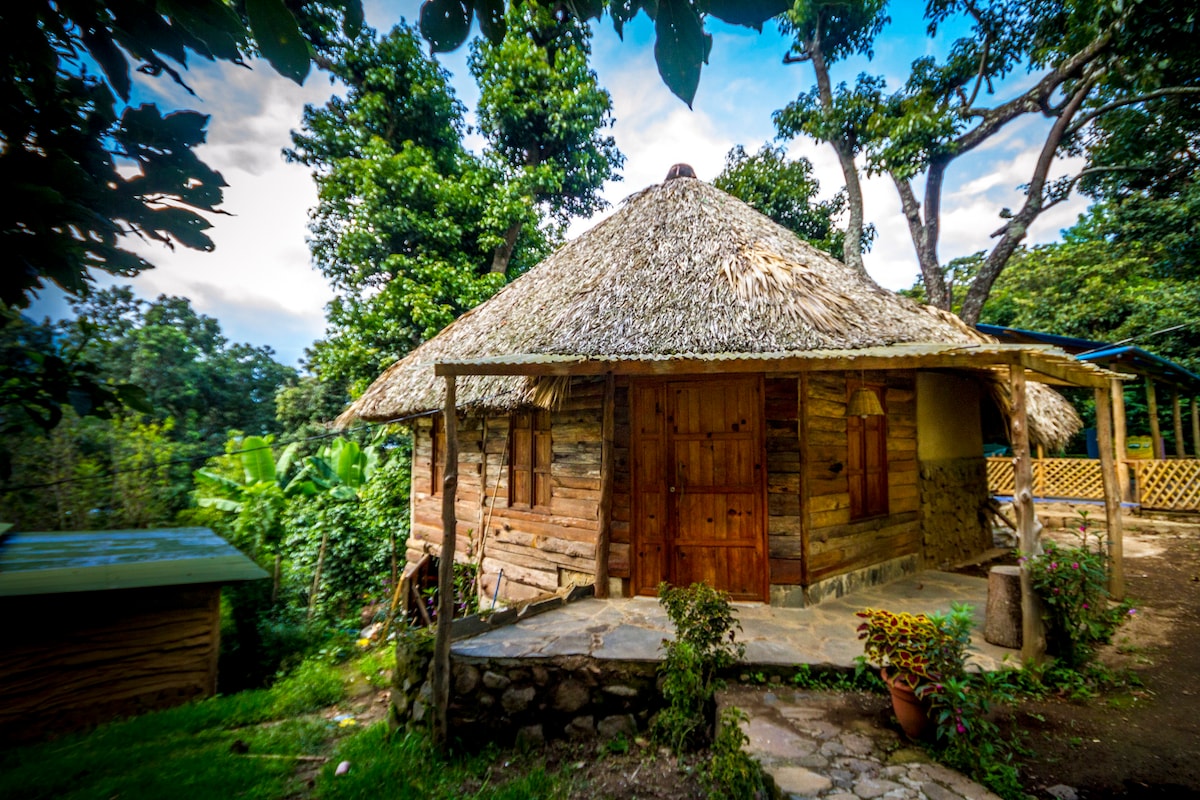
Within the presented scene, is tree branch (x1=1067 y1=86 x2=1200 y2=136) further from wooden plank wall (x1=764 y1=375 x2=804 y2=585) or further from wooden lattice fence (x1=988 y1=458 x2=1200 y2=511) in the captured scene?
wooden plank wall (x1=764 y1=375 x2=804 y2=585)

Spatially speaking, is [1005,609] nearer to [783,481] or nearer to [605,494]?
[783,481]

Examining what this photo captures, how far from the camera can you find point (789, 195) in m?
13.5

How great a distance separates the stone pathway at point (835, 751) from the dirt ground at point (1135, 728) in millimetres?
552

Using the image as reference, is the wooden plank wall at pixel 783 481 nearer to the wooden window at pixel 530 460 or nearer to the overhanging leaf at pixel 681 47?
the wooden window at pixel 530 460

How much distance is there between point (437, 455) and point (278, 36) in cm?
763

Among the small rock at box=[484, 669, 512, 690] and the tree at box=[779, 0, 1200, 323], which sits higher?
the tree at box=[779, 0, 1200, 323]

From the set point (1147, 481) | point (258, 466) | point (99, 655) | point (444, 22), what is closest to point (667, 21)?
point (444, 22)

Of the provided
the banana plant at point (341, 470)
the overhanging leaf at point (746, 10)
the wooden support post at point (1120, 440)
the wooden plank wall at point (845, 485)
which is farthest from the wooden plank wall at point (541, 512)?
the wooden support post at point (1120, 440)

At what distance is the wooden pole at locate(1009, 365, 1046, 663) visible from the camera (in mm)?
3805

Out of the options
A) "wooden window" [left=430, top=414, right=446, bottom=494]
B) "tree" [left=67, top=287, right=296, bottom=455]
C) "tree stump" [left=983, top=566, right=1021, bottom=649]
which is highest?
"tree" [left=67, top=287, right=296, bottom=455]

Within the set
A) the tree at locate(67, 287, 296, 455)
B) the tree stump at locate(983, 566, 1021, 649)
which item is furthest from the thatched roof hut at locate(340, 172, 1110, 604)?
the tree at locate(67, 287, 296, 455)

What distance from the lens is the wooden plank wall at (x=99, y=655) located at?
221 cm

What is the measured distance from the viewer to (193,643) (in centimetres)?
258

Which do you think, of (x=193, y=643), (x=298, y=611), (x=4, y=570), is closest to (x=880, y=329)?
(x=193, y=643)
